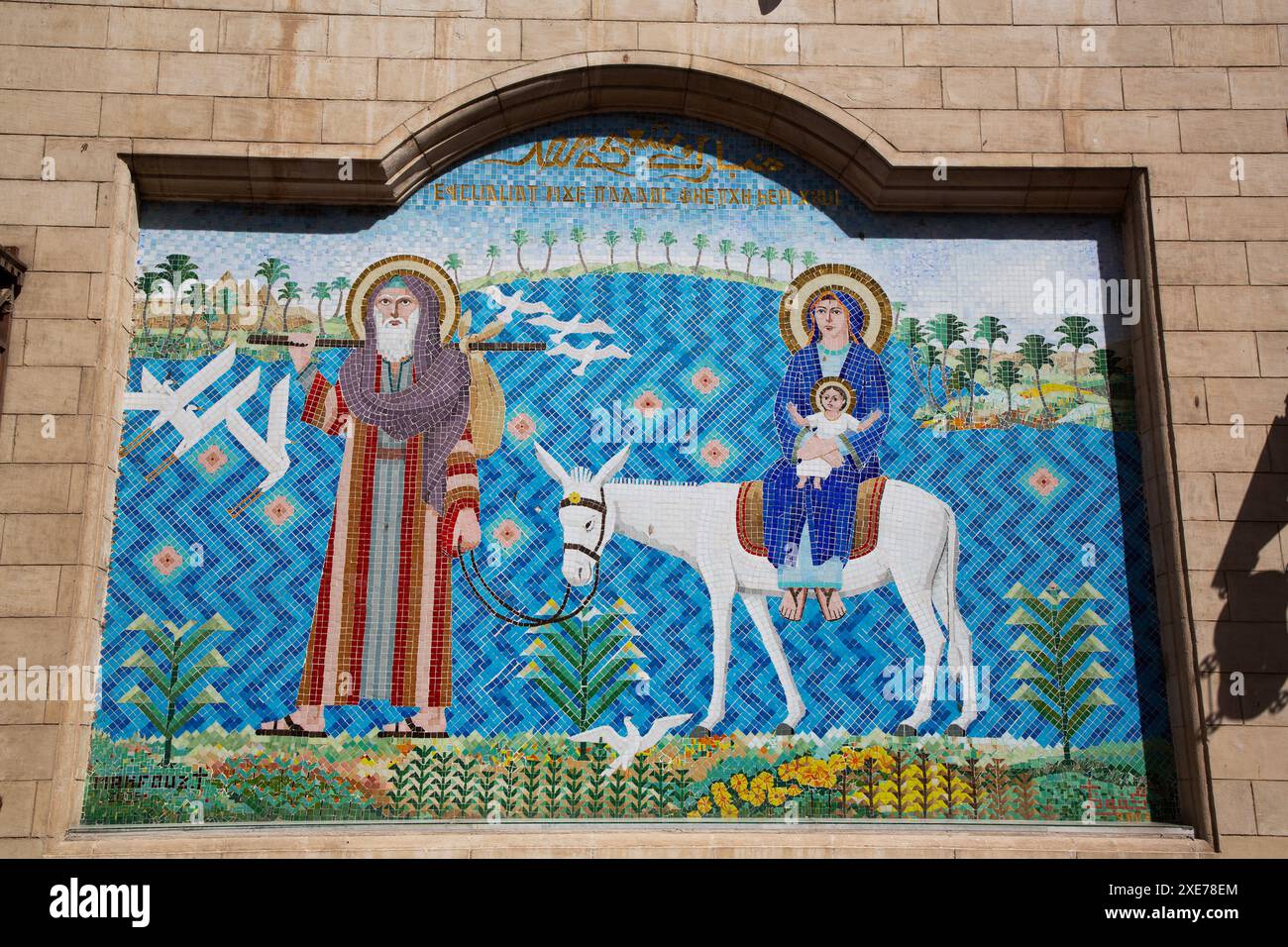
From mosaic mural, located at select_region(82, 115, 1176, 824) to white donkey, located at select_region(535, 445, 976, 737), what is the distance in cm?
2

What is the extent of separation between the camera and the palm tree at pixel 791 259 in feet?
29.7

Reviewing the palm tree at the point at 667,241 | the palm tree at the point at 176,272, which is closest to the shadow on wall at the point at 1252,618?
the palm tree at the point at 667,241

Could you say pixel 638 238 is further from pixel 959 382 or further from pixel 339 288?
pixel 959 382

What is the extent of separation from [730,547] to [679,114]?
122 inches

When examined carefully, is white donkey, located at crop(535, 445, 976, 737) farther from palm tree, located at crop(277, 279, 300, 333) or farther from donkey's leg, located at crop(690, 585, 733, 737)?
palm tree, located at crop(277, 279, 300, 333)

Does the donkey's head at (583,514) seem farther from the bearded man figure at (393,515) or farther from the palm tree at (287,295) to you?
the palm tree at (287,295)

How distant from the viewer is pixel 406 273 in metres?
8.98

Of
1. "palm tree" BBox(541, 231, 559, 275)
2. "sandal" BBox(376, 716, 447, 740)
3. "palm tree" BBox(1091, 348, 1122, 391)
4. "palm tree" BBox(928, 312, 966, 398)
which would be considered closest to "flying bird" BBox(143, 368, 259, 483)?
"palm tree" BBox(541, 231, 559, 275)

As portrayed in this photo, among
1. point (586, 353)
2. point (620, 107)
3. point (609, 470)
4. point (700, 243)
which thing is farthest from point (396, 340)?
point (620, 107)

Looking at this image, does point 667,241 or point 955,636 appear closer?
point 955,636

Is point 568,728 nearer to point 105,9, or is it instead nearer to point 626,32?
point 626,32

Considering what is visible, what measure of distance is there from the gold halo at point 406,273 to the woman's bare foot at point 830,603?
296 centimetres

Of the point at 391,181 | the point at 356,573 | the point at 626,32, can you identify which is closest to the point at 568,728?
the point at 356,573

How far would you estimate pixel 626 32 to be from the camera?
9.10m
